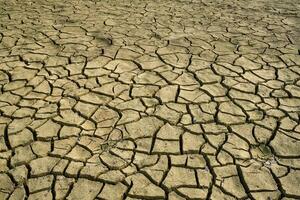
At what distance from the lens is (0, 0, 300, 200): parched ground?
2.27 m

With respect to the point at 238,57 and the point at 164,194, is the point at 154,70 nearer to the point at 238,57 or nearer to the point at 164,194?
the point at 238,57

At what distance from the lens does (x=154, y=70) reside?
3.52 m

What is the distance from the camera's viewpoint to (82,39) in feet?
13.9

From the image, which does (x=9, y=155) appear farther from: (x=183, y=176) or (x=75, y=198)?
(x=183, y=176)

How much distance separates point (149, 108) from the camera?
296 cm

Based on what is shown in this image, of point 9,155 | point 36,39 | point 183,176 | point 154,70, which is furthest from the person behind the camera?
point 36,39

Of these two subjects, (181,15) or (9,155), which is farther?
(181,15)

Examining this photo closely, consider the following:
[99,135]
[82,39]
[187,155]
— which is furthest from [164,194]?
[82,39]

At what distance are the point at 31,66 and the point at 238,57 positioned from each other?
218 centimetres

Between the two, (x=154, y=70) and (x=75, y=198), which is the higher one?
(x=154, y=70)

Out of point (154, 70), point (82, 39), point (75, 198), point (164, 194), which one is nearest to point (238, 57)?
point (154, 70)

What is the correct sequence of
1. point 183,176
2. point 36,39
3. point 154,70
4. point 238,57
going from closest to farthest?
1. point 183,176
2. point 154,70
3. point 238,57
4. point 36,39

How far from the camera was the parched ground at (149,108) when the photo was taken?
7.45 feet

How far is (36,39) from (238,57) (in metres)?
2.37
